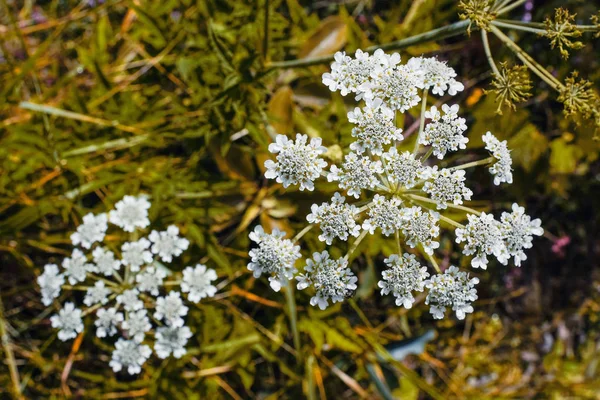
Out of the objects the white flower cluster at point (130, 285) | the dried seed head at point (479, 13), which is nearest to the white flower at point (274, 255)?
the white flower cluster at point (130, 285)

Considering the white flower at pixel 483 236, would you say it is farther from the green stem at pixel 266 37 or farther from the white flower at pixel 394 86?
the green stem at pixel 266 37

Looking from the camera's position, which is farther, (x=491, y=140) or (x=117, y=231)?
(x=117, y=231)

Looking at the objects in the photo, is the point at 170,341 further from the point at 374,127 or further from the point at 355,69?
the point at 355,69

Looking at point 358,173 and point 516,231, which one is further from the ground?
point 358,173

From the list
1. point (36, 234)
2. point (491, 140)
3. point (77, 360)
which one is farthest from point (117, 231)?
point (491, 140)

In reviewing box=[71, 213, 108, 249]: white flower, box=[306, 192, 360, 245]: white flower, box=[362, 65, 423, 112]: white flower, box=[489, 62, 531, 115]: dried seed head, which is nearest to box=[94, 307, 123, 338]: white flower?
box=[71, 213, 108, 249]: white flower

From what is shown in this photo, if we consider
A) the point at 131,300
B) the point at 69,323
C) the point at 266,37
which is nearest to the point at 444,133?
the point at 266,37

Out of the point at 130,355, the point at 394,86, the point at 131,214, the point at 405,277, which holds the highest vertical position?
the point at 394,86

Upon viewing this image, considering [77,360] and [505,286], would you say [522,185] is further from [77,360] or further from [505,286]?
[77,360]
